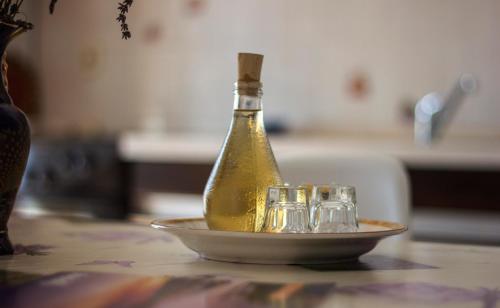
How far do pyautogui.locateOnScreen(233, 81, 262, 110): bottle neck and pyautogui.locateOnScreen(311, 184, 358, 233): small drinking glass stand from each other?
0.43ft

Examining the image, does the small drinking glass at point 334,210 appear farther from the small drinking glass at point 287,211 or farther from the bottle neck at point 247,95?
the bottle neck at point 247,95

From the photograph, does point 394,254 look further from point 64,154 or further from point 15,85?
point 15,85

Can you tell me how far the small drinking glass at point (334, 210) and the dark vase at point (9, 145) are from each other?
36 cm


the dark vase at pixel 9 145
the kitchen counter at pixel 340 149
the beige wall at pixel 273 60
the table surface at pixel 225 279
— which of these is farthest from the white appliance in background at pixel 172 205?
the dark vase at pixel 9 145

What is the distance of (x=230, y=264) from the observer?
879mm

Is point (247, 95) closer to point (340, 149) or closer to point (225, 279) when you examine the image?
point (225, 279)

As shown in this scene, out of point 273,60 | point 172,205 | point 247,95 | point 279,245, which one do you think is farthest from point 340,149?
point 279,245

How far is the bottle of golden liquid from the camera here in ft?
3.02

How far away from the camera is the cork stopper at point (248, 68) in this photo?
0.94 meters

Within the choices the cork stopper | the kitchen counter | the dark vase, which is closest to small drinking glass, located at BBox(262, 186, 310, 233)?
the cork stopper

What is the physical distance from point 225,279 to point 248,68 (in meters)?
0.29

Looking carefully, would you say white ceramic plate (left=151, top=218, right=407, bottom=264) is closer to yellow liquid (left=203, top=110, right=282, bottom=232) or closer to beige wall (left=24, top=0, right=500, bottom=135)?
yellow liquid (left=203, top=110, right=282, bottom=232)

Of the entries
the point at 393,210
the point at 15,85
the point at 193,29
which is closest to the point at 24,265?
the point at 393,210

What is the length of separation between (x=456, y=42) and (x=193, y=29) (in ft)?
4.12
